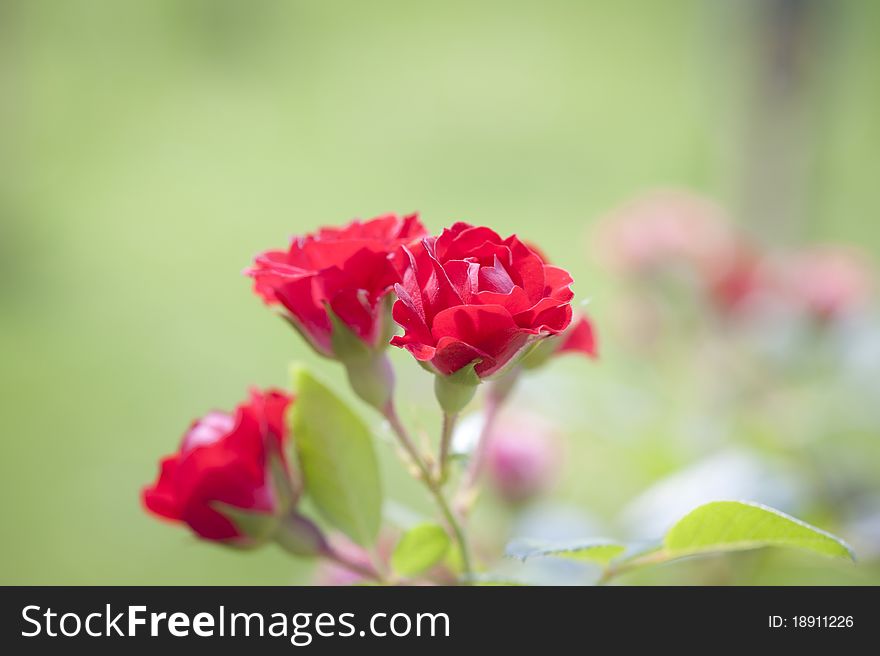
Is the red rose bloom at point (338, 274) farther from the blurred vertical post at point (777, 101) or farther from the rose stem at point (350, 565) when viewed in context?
the blurred vertical post at point (777, 101)

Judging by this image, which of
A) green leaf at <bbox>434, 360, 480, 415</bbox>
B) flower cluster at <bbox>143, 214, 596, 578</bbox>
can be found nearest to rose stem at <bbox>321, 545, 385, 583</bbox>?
flower cluster at <bbox>143, 214, 596, 578</bbox>

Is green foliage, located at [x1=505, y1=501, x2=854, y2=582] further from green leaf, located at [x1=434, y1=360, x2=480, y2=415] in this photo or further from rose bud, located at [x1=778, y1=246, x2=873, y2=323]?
rose bud, located at [x1=778, y1=246, x2=873, y2=323]

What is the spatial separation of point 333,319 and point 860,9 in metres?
3.62

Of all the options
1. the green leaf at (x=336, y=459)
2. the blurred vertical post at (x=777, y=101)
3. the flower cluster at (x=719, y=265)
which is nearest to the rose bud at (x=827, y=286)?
the flower cluster at (x=719, y=265)

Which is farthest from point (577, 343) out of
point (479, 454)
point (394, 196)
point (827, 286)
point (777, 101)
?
point (394, 196)

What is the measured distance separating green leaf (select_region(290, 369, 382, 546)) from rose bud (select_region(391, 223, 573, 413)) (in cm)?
8

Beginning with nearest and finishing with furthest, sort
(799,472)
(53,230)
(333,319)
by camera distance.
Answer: (333,319)
(799,472)
(53,230)

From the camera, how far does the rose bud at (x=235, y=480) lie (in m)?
0.38

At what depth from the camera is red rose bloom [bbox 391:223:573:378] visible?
1.01ft

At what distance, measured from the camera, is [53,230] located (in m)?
2.61

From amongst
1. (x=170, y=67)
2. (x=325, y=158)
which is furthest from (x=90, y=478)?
(x=170, y=67)

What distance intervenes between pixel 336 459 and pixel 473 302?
12 centimetres

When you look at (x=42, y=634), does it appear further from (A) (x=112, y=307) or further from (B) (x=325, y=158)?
(B) (x=325, y=158)

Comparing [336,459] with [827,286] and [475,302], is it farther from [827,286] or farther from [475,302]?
[827,286]
